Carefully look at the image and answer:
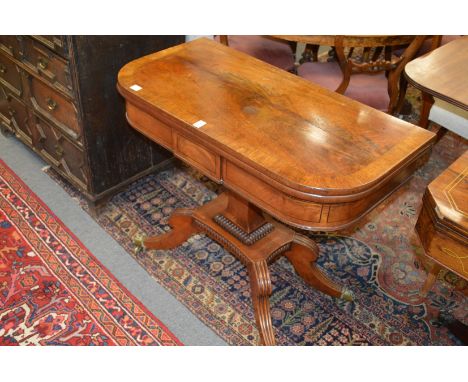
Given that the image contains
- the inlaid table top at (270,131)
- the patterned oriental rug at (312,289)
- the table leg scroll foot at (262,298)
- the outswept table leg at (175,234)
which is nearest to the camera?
the inlaid table top at (270,131)

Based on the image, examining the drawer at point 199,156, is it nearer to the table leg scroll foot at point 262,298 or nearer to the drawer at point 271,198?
the drawer at point 271,198

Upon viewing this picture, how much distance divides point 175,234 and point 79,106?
0.75m

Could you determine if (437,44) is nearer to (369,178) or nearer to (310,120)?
(310,120)

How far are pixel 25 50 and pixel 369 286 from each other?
2.02m

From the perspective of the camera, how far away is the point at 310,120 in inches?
78.4

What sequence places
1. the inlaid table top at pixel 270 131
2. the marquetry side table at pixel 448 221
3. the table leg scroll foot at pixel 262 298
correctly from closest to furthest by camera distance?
the marquetry side table at pixel 448 221
the inlaid table top at pixel 270 131
the table leg scroll foot at pixel 262 298

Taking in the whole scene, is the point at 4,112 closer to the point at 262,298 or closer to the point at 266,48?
the point at 266,48

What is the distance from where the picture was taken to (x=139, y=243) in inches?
108

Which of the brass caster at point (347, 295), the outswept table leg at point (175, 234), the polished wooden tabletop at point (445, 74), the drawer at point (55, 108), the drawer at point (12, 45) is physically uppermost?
the polished wooden tabletop at point (445, 74)

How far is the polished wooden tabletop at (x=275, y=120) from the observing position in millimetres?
1744

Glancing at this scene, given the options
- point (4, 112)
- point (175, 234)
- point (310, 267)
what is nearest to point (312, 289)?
point (310, 267)

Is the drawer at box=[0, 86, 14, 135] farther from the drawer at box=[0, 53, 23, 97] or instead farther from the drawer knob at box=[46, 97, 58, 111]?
the drawer knob at box=[46, 97, 58, 111]

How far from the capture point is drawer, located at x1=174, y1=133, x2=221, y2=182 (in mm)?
1950

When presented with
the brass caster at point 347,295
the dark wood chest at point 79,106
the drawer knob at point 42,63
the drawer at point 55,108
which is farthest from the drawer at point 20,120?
the brass caster at point 347,295
